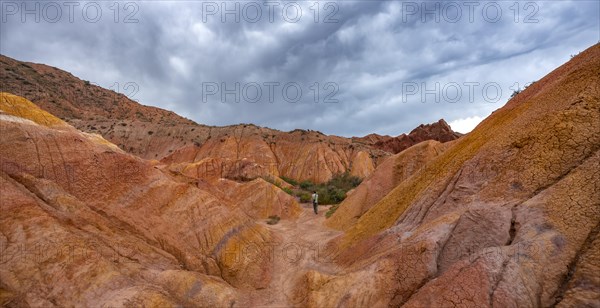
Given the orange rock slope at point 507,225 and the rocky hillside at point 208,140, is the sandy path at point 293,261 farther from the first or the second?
the rocky hillside at point 208,140

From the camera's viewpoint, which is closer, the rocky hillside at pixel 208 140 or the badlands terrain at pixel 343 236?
the badlands terrain at pixel 343 236

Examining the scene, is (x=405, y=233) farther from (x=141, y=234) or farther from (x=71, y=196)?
Result: (x=71, y=196)

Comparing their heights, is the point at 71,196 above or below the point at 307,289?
above

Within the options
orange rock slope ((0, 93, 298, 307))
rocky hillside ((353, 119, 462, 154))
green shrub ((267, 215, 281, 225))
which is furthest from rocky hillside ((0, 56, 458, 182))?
orange rock slope ((0, 93, 298, 307))

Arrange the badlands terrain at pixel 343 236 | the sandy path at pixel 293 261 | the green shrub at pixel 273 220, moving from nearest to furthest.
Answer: the badlands terrain at pixel 343 236 → the sandy path at pixel 293 261 → the green shrub at pixel 273 220

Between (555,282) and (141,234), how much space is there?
9.27 meters

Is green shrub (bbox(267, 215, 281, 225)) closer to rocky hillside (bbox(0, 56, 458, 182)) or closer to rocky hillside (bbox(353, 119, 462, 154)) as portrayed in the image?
rocky hillside (bbox(0, 56, 458, 182))

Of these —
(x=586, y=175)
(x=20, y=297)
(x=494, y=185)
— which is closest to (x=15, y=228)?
(x=20, y=297)

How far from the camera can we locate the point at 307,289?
793 centimetres

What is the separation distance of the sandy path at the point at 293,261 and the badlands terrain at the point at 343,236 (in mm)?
76

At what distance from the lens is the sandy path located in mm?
8281

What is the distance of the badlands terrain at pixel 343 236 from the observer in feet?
16.0

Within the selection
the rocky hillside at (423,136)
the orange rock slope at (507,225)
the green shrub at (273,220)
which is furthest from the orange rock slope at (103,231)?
the rocky hillside at (423,136)

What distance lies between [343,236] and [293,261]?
213 centimetres
